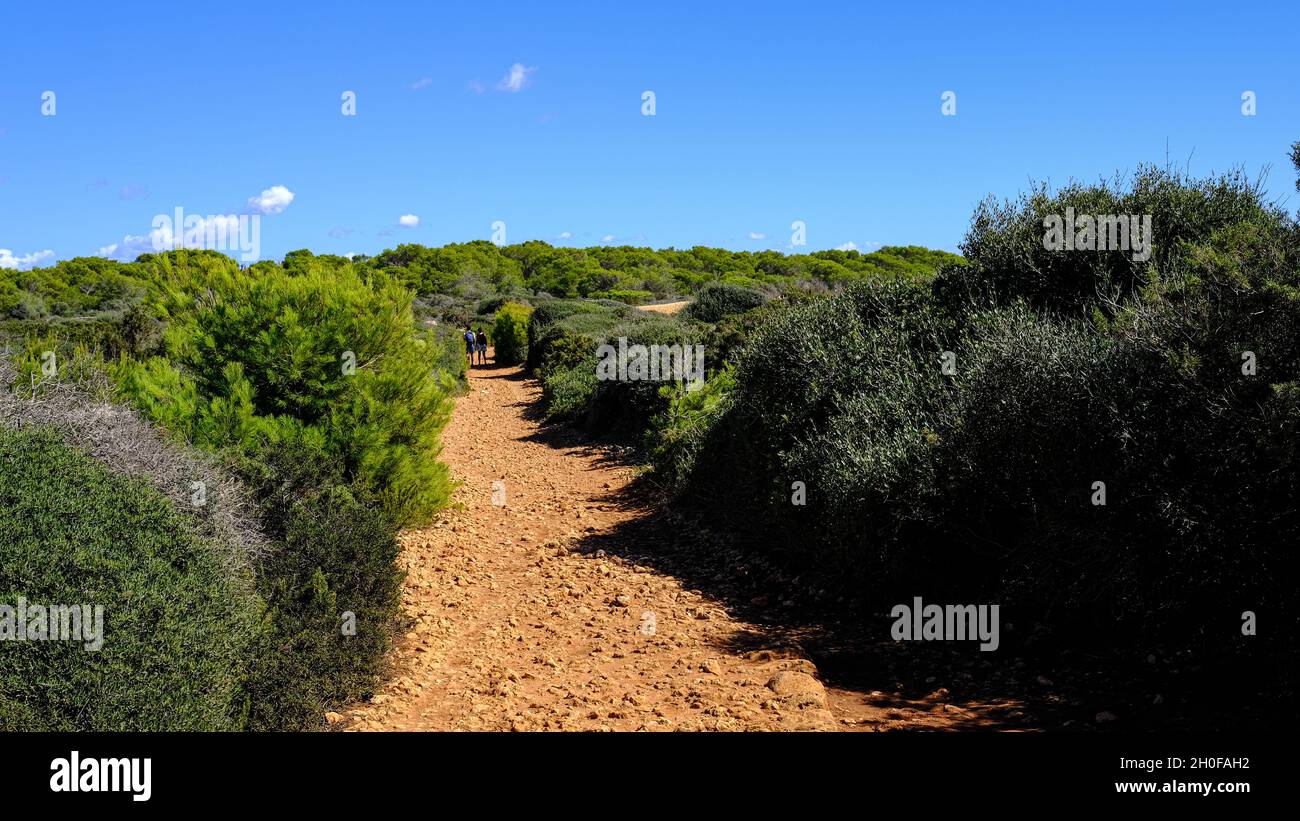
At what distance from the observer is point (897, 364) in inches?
328

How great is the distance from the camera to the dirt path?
17.2 feet

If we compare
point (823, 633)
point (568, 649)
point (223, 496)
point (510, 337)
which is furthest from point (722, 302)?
point (223, 496)

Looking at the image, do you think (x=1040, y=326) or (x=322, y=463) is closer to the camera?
(x=1040, y=326)

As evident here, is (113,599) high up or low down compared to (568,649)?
up

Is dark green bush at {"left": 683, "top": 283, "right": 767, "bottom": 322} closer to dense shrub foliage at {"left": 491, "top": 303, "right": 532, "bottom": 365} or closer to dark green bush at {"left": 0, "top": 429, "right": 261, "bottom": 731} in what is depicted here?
dense shrub foliage at {"left": 491, "top": 303, "right": 532, "bottom": 365}

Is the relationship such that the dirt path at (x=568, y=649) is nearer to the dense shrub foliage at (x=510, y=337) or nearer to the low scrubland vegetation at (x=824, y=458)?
the low scrubland vegetation at (x=824, y=458)

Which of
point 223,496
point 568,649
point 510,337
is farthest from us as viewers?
point 510,337

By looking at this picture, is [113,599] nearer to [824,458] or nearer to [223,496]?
[223,496]

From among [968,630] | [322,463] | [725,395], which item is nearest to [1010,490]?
[968,630]

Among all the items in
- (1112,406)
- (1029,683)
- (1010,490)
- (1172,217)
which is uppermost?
(1172,217)

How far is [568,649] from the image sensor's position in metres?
6.76

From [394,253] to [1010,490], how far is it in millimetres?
71610

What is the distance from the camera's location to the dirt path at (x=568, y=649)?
5.24 metres
